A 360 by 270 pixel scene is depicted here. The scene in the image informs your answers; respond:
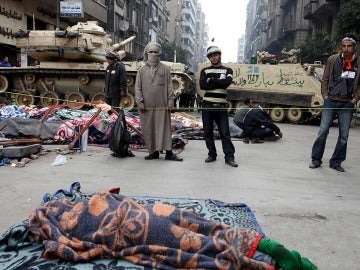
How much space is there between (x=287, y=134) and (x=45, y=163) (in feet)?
21.8

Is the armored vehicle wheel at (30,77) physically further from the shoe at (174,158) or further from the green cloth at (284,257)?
the green cloth at (284,257)

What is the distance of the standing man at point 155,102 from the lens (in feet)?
20.8

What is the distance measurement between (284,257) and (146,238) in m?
0.81

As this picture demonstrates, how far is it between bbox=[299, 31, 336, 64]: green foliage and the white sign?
43.2 ft

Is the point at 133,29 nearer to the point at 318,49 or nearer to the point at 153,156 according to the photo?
the point at 318,49

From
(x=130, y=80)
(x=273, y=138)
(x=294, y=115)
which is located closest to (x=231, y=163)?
(x=273, y=138)

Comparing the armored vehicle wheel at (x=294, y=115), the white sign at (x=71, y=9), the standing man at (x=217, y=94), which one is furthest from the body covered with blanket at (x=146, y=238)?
the white sign at (x=71, y=9)

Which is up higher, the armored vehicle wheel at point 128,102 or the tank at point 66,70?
the tank at point 66,70

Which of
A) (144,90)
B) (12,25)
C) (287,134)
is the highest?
(12,25)

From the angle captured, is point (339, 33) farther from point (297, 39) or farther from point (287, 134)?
point (297, 39)

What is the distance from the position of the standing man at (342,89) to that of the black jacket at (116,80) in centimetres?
393

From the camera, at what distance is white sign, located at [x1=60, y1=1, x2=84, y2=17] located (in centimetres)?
2191

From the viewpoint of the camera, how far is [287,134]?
34.9ft

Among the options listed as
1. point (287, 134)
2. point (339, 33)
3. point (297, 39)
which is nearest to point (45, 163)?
point (287, 134)
